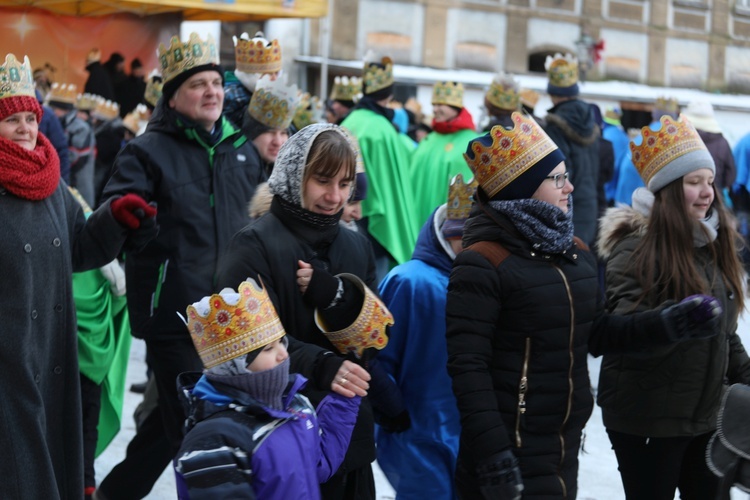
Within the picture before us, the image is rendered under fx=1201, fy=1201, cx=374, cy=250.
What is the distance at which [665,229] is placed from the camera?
4.25 metres

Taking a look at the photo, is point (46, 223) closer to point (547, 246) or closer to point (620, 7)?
point (547, 246)

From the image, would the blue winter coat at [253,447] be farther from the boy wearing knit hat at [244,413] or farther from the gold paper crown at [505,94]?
the gold paper crown at [505,94]

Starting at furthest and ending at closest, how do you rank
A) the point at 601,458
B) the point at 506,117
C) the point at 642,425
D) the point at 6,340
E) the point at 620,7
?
the point at 620,7 < the point at 506,117 < the point at 601,458 < the point at 642,425 < the point at 6,340

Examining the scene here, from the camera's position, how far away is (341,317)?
11.8 feet

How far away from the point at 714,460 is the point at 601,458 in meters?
2.80

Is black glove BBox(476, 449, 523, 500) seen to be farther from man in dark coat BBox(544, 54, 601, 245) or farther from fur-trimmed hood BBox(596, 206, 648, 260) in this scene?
man in dark coat BBox(544, 54, 601, 245)

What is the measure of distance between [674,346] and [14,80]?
7.91ft

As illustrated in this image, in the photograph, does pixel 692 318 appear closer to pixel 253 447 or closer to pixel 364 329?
pixel 364 329

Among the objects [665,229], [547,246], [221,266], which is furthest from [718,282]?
[221,266]

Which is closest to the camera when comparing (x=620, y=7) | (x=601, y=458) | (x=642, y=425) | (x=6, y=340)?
(x=6, y=340)

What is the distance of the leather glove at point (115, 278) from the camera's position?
5.38m

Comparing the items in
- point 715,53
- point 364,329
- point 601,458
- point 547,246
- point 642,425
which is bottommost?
point 601,458

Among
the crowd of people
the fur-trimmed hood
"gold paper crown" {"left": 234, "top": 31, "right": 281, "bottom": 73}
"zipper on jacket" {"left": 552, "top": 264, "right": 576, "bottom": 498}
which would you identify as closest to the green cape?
"gold paper crown" {"left": 234, "top": 31, "right": 281, "bottom": 73}

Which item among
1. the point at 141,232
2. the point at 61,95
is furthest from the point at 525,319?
the point at 61,95
